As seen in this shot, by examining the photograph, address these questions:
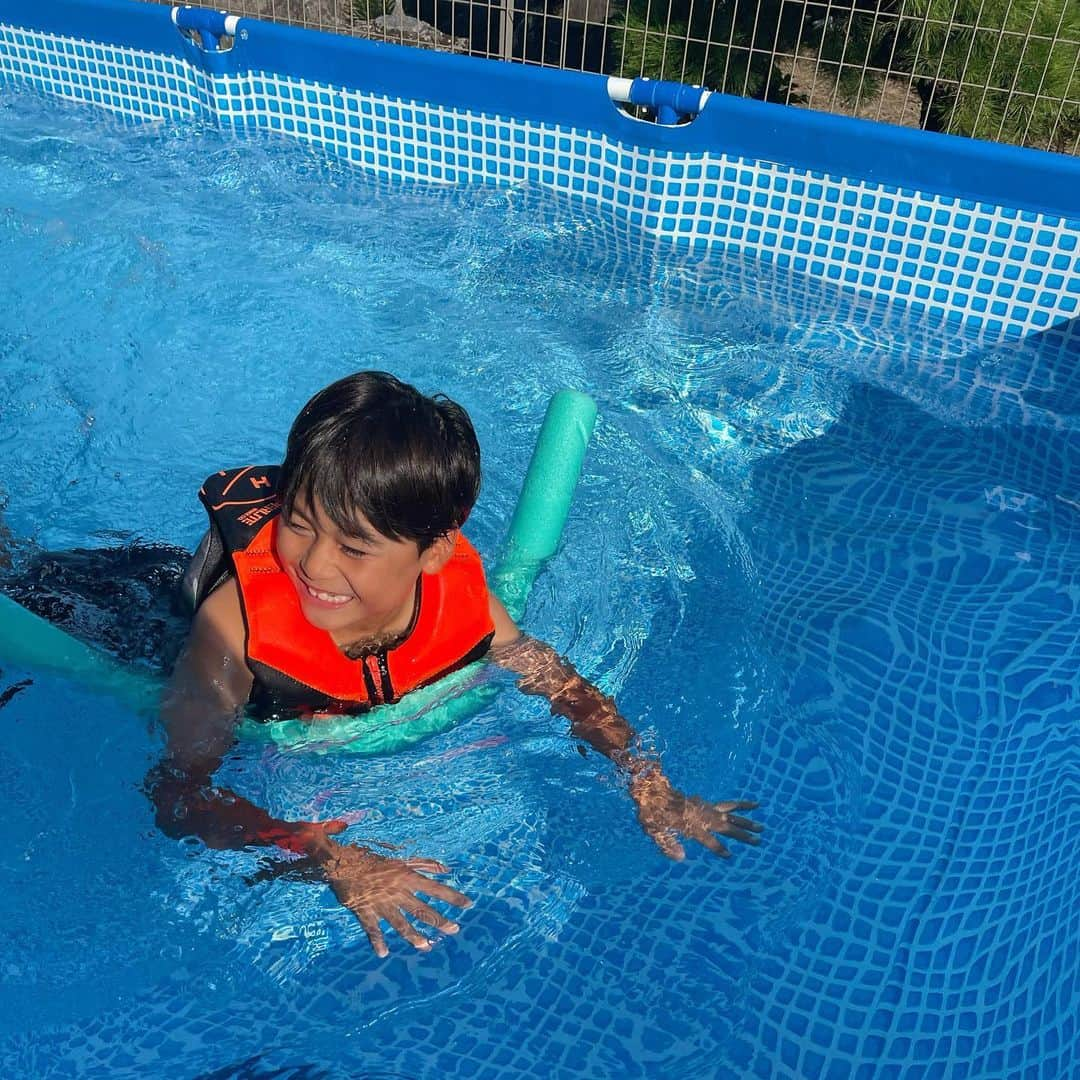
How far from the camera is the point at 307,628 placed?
2420 mm

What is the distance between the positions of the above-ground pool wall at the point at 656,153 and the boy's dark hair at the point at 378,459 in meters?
3.37

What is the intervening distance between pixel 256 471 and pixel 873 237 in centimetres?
332

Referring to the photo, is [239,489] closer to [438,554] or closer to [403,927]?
[438,554]

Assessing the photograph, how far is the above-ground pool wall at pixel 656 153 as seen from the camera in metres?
4.76

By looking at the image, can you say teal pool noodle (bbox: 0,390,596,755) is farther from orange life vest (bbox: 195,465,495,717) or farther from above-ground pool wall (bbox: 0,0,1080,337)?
above-ground pool wall (bbox: 0,0,1080,337)

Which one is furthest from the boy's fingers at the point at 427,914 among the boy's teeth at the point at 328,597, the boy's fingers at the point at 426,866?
the boy's teeth at the point at 328,597

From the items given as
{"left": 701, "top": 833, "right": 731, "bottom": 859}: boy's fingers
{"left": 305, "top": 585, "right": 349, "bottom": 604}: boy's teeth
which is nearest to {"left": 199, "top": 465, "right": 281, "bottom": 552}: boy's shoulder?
{"left": 305, "top": 585, "right": 349, "bottom": 604}: boy's teeth

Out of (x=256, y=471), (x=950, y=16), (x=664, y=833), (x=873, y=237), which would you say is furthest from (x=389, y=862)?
(x=950, y=16)

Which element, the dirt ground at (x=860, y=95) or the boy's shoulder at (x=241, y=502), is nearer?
the boy's shoulder at (x=241, y=502)

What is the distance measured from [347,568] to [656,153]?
3669mm

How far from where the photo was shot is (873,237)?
5.02m

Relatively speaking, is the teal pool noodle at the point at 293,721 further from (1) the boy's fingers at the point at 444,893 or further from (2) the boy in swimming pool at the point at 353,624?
(1) the boy's fingers at the point at 444,893

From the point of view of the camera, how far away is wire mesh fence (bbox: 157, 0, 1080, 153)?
528cm

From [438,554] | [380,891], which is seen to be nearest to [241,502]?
[438,554]
